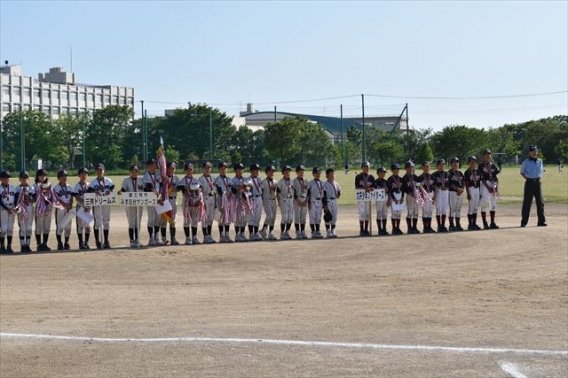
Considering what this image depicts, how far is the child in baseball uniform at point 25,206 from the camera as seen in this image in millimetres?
18094

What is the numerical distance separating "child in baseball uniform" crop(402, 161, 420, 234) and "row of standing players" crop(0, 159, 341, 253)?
1.80 metres

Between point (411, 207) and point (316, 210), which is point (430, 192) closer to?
point (411, 207)

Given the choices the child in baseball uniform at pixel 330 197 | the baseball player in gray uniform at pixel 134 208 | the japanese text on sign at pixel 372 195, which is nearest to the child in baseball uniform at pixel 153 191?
the baseball player in gray uniform at pixel 134 208

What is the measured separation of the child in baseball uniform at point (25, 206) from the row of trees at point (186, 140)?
58217 mm

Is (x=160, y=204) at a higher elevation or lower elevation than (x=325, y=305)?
higher

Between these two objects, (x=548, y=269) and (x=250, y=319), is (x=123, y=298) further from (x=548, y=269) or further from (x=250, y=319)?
(x=548, y=269)

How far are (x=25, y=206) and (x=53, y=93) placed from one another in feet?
314

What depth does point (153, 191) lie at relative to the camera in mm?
18391

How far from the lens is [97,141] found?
264ft

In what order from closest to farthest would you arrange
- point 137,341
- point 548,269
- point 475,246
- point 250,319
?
point 137,341 < point 250,319 < point 548,269 < point 475,246

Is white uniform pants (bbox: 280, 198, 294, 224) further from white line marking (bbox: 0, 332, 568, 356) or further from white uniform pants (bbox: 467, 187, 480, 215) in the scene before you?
white line marking (bbox: 0, 332, 568, 356)

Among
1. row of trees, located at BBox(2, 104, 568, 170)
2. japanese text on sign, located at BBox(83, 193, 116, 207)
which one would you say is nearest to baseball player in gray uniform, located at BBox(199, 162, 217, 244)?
japanese text on sign, located at BBox(83, 193, 116, 207)

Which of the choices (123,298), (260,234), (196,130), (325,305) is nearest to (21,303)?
(123,298)

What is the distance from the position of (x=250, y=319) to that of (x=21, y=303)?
3673 millimetres
